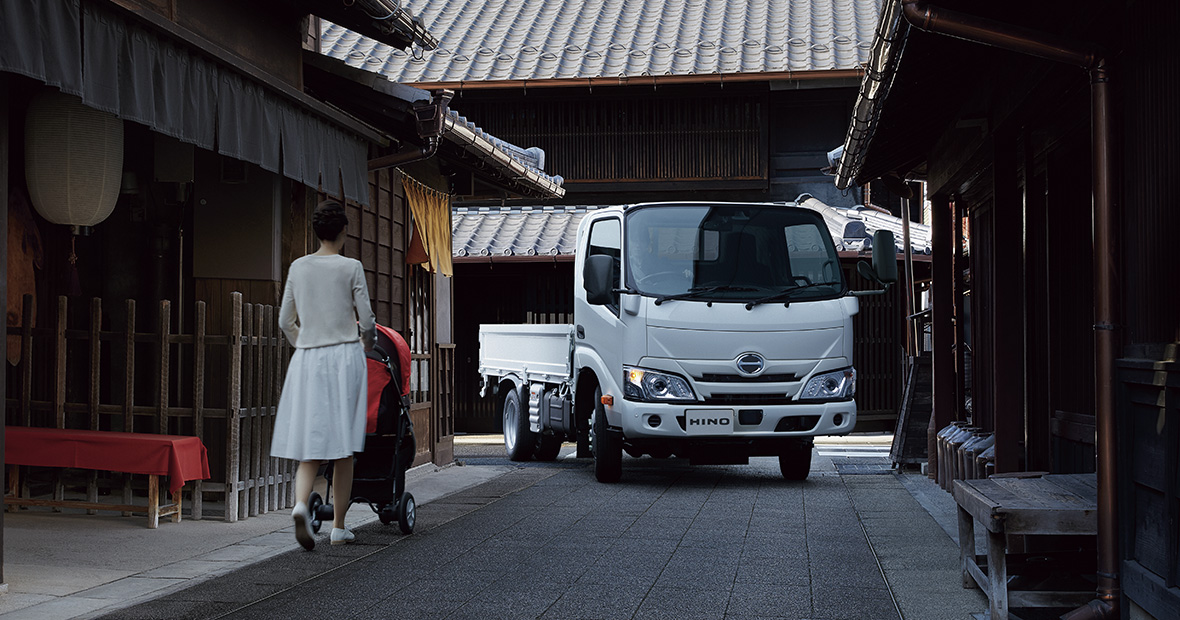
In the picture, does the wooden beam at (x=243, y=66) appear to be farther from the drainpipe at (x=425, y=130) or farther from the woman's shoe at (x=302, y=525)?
the woman's shoe at (x=302, y=525)

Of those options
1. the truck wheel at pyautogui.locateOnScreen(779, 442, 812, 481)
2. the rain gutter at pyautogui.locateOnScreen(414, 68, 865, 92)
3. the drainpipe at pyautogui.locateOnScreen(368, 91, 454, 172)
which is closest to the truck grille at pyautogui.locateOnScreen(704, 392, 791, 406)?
the truck wheel at pyautogui.locateOnScreen(779, 442, 812, 481)

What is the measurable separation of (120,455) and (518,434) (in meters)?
7.17

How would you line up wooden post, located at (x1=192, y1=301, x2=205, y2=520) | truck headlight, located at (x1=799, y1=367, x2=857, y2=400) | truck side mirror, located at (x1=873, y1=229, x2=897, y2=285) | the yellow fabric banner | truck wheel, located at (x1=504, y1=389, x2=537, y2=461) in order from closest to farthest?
wooden post, located at (x1=192, y1=301, x2=205, y2=520), truck side mirror, located at (x1=873, y1=229, x2=897, y2=285), truck headlight, located at (x1=799, y1=367, x2=857, y2=400), the yellow fabric banner, truck wheel, located at (x1=504, y1=389, x2=537, y2=461)

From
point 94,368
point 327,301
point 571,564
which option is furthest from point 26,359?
point 571,564

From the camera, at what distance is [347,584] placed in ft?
20.9

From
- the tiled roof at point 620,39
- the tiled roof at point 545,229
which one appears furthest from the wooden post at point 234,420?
the tiled roof at point 620,39

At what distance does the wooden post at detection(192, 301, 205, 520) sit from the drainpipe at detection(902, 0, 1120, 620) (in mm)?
5917

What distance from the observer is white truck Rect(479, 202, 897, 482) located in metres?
11.2

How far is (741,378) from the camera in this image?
11305 millimetres

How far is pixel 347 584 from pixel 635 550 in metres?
2.04

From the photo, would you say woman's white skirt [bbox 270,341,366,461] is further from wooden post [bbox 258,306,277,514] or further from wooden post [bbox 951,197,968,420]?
wooden post [bbox 951,197,968,420]

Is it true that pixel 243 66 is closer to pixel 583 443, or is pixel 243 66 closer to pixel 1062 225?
pixel 1062 225

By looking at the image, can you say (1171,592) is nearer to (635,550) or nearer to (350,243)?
(635,550)

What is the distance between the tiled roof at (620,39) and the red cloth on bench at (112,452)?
12.4m
